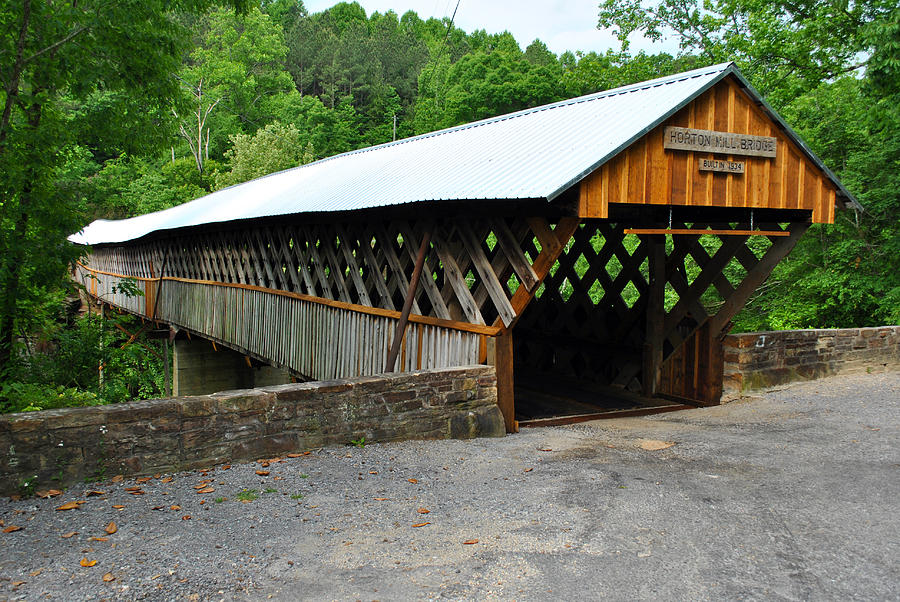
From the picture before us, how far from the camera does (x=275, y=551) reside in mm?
4207

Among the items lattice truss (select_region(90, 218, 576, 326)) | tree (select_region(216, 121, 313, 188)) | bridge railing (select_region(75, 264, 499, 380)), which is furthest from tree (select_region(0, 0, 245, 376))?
tree (select_region(216, 121, 313, 188))

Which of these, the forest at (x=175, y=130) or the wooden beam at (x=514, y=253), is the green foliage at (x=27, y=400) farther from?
the wooden beam at (x=514, y=253)

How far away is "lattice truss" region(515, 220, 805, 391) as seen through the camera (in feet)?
31.0

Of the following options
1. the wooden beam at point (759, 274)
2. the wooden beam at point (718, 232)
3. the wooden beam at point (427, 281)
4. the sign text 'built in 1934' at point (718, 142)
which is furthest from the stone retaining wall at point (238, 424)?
the wooden beam at point (759, 274)

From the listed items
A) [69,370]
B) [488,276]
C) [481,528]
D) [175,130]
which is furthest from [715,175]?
[69,370]

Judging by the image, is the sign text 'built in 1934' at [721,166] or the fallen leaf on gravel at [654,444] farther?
the sign text 'built in 1934' at [721,166]

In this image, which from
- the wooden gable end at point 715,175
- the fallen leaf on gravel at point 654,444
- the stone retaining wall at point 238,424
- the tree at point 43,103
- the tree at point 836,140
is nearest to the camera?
the stone retaining wall at point 238,424

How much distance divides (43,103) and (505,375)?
6660 mm

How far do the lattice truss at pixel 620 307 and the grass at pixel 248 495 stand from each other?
5782 millimetres

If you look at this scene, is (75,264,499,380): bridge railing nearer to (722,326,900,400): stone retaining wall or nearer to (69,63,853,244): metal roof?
(69,63,853,244): metal roof

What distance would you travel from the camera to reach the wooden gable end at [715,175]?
6.98 m

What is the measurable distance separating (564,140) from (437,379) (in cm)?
315

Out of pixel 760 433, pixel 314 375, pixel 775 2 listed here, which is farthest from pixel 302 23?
pixel 760 433

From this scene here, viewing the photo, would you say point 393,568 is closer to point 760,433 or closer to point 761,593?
point 761,593
